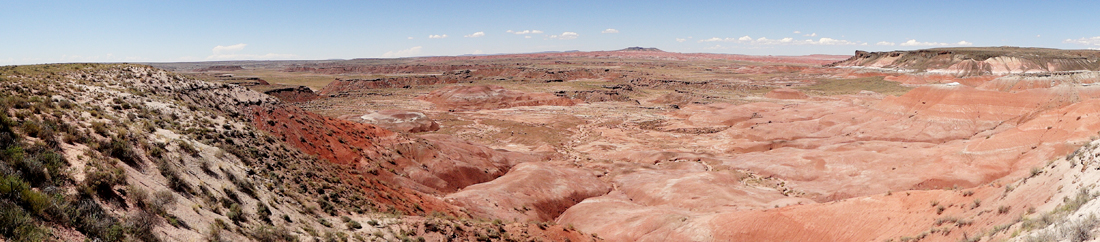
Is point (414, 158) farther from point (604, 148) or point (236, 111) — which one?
point (604, 148)

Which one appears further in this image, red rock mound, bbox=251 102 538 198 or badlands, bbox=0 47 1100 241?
red rock mound, bbox=251 102 538 198

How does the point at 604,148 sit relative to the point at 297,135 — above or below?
below

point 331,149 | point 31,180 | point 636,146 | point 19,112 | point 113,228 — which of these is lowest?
point 636,146

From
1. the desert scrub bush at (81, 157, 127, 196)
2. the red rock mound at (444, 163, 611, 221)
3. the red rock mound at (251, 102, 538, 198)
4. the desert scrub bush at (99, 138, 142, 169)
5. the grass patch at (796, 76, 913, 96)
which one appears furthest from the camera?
the grass patch at (796, 76, 913, 96)

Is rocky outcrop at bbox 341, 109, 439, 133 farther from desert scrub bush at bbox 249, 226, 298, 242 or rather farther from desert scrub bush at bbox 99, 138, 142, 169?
desert scrub bush at bbox 249, 226, 298, 242

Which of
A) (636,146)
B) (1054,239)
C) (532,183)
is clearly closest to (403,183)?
(532,183)

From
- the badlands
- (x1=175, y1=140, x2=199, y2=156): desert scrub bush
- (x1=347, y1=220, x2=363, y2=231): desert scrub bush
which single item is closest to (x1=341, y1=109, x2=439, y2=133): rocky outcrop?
the badlands

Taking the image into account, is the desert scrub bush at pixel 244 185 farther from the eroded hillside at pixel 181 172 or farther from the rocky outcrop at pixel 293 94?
the rocky outcrop at pixel 293 94
